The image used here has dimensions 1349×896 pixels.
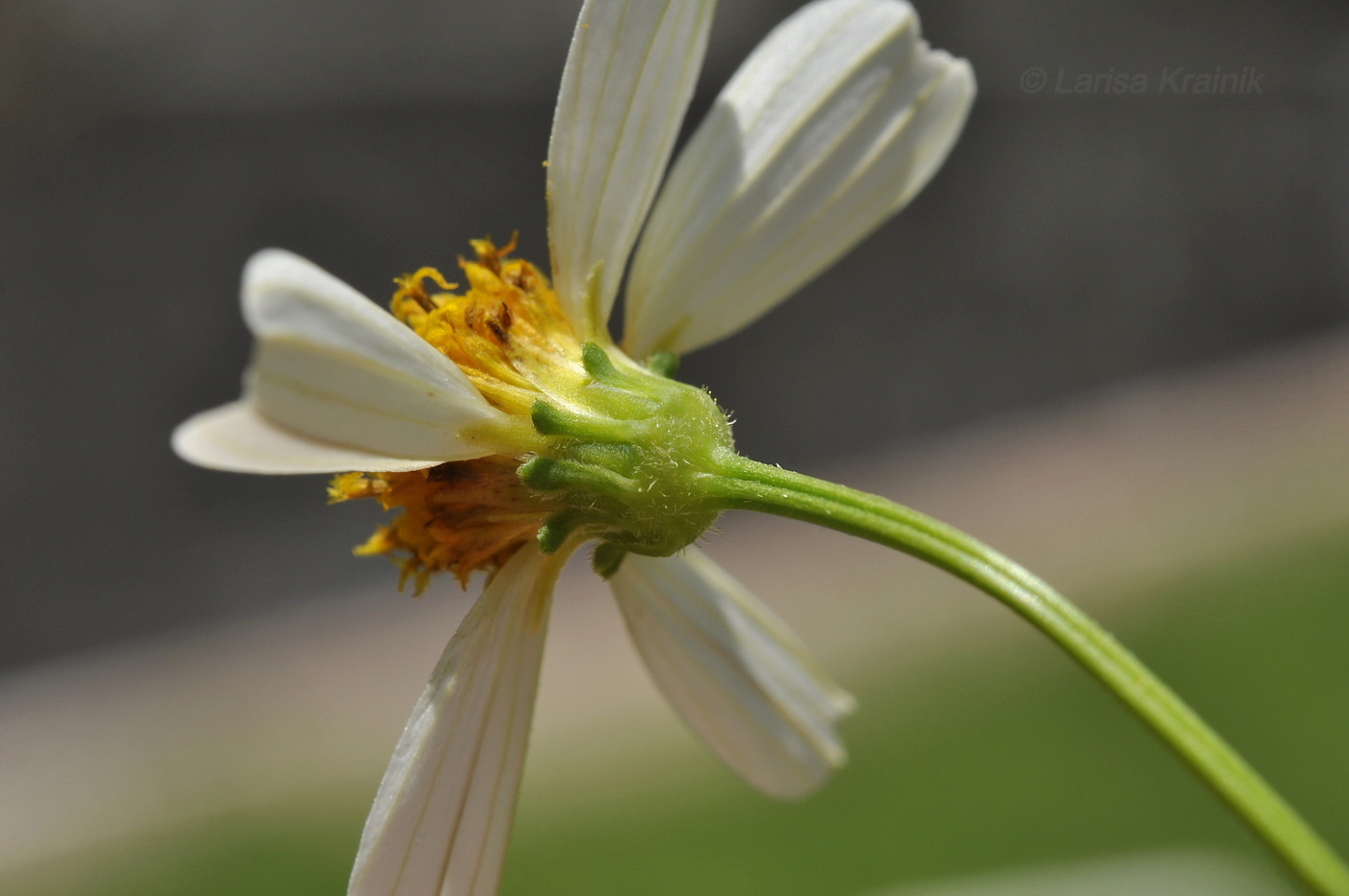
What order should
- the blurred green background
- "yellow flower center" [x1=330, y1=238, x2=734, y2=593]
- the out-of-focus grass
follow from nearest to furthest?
"yellow flower center" [x1=330, y1=238, x2=734, y2=593], the out-of-focus grass, the blurred green background

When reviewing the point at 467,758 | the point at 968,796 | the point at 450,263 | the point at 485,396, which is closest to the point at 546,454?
the point at 485,396

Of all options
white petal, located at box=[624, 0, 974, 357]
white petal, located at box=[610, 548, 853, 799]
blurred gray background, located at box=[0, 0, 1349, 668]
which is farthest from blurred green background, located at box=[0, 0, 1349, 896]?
white petal, located at box=[624, 0, 974, 357]

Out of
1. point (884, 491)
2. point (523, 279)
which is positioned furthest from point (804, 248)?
point (884, 491)

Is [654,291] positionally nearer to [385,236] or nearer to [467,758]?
[467,758]

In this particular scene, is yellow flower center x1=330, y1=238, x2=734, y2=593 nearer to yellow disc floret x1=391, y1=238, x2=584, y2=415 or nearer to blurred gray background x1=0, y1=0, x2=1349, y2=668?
yellow disc floret x1=391, y1=238, x2=584, y2=415

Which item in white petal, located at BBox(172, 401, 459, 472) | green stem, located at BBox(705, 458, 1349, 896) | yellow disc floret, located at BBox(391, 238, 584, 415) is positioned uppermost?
yellow disc floret, located at BBox(391, 238, 584, 415)

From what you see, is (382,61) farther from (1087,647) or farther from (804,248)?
(1087,647)

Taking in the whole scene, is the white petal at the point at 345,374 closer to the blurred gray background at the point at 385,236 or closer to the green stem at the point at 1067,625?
the green stem at the point at 1067,625
